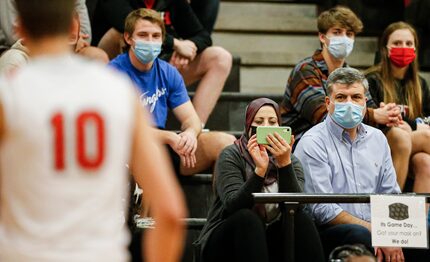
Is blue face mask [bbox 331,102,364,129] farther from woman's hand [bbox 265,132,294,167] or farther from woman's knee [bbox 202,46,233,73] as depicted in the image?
woman's knee [bbox 202,46,233,73]

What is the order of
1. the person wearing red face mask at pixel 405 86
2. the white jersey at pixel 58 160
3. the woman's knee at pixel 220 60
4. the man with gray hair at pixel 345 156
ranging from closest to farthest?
the white jersey at pixel 58 160 < the man with gray hair at pixel 345 156 < the person wearing red face mask at pixel 405 86 < the woman's knee at pixel 220 60

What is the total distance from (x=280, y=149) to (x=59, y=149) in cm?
245

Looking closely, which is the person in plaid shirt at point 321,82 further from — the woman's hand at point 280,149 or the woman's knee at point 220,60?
the woman's hand at point 280,149

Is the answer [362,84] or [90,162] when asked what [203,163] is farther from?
[90,162]

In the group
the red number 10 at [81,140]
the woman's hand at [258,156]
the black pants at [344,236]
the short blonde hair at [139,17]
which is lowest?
the black pants at [344,236]

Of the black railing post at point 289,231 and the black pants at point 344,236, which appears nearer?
the black railing post at point 289,231

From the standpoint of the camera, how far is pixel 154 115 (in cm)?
551

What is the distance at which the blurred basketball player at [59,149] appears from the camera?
2.07 m

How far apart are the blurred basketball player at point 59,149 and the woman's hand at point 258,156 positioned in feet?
7.43

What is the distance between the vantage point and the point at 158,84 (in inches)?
219

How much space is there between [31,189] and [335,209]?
9.28 feet

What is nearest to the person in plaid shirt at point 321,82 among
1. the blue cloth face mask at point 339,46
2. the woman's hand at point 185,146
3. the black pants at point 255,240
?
the blue cloth face mask at point 339,46

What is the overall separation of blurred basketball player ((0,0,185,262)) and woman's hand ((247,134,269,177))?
226cm

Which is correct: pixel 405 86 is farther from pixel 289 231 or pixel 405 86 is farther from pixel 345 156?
pixel 289 231
